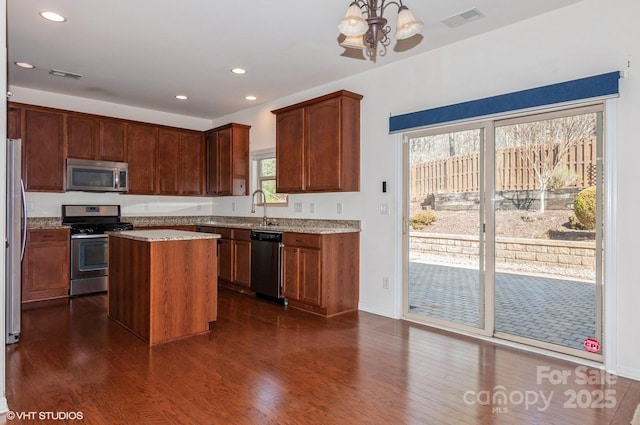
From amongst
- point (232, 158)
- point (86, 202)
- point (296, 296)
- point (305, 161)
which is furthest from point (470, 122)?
point (86, 202)

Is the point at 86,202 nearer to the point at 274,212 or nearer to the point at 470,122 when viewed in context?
the point at 274,212

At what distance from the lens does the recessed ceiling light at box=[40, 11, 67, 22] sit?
311 cm

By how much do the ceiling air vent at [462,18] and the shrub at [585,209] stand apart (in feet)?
5.19

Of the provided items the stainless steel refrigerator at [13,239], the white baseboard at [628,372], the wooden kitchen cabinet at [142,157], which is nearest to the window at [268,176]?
the wooden kitchen cabinet at [142,157]

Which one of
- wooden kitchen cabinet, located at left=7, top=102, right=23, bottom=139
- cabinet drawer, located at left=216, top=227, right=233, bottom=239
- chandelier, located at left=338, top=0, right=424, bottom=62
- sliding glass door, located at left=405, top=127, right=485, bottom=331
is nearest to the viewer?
chandelier, located at left=338, top=0, right=424, bottom=62

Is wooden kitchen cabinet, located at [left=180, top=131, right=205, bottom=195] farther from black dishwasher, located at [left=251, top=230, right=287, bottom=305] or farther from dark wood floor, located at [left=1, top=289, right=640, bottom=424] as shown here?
dark wood floor, located at [left=1, top=289, right=640, bottom=424]

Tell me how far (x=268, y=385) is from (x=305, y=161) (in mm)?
2772

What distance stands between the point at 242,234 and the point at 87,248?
1985mm

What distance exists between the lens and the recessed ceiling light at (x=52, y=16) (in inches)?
122

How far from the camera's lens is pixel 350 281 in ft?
14.5

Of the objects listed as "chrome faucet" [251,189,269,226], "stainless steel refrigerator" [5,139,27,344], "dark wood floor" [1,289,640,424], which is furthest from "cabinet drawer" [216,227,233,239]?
"stainless steel refrigerator" [5,139,27,344]

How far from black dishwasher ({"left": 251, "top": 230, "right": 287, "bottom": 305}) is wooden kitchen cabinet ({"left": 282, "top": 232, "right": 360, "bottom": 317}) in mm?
93

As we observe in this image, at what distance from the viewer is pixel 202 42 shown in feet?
11.9

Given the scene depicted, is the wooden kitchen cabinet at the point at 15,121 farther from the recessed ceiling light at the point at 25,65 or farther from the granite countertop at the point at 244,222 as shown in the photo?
the granite countertop at the point at 244,222
